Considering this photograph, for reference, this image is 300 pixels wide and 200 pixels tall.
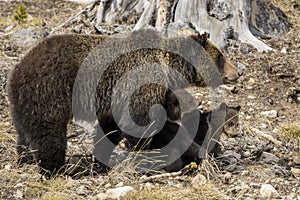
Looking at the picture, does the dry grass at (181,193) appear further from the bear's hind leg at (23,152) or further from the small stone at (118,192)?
the bear's hind leg at (23,152)

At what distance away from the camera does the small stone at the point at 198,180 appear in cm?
467

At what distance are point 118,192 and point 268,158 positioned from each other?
2.11 m

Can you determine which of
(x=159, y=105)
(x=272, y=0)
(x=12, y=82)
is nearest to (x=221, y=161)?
(x=159, y=105)

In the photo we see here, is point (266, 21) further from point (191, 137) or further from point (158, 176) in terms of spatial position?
point (158, 176)

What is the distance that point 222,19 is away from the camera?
362 inches

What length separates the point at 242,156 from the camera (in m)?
5.71

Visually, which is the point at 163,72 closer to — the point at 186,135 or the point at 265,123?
the point at 186,135

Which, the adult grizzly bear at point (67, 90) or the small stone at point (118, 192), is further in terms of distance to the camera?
the adult grizzly bear at point (67, 90)

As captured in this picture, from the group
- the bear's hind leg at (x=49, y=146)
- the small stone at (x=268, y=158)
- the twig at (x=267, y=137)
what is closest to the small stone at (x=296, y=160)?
the small stone at (x=268, y=158)

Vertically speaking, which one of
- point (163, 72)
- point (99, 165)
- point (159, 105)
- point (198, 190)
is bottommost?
point (99, 165)

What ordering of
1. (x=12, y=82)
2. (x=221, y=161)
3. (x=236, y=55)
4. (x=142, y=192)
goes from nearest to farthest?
1. (x=142, y=192)
2. (x=12, y=82)
3. (x=221, y=161)
4. (x=236, y=55)

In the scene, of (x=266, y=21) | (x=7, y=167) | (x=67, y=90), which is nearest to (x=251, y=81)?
(x=266, y=21)

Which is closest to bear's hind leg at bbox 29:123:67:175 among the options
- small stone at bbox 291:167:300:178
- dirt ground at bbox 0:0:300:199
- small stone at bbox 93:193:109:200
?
dirt ground at bbox 0:0:300:199

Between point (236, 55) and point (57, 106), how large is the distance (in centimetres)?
486
